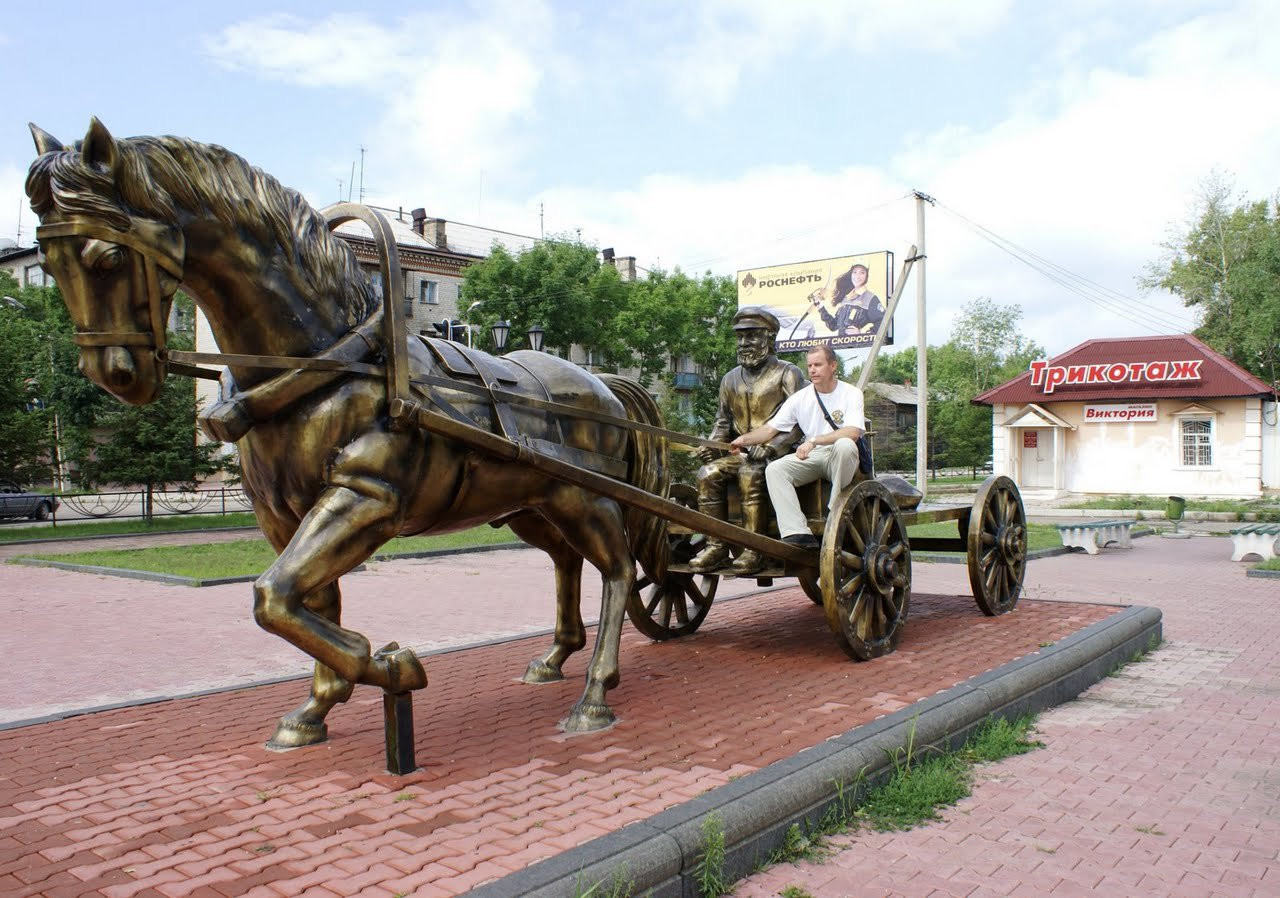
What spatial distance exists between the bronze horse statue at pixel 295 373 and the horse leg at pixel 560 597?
0.69 m

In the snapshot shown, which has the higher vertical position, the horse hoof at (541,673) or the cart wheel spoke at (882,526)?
the cart wheel spoke at (882,526)

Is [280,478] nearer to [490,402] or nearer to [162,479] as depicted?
[490,402]

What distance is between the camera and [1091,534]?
16438 millimetres

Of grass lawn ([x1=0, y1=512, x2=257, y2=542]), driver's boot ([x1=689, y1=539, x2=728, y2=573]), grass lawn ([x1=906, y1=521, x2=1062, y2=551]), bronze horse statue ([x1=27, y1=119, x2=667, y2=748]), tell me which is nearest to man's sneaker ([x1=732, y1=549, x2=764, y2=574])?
driver's boot ([x1=689, y1=539, x2=728, y2=573])

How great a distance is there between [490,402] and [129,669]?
182 inches

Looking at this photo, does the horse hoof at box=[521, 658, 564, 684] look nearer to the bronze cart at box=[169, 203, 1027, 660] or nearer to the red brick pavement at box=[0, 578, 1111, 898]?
the red brick pavement at box=[0, 578, 1111, 898]

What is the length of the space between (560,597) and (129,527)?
19.1m

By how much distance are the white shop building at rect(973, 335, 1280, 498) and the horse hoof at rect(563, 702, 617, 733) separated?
31148 millimetres

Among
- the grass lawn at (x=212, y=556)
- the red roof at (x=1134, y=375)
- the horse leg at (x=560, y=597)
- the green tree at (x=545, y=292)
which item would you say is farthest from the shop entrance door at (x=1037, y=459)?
the horse leg at (x=560, y=597)

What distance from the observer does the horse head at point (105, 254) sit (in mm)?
3180

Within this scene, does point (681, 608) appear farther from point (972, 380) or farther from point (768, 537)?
point (972, 380)

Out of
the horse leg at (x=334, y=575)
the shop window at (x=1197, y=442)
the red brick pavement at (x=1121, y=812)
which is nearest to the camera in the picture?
the red brick pavement at (x=1121, y=812)

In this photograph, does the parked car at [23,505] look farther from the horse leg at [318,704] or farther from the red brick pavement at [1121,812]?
the red brick pavement at [1121,812]

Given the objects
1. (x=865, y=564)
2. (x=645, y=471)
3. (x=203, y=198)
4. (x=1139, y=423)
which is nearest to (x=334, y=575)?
(x=203, y=198)
